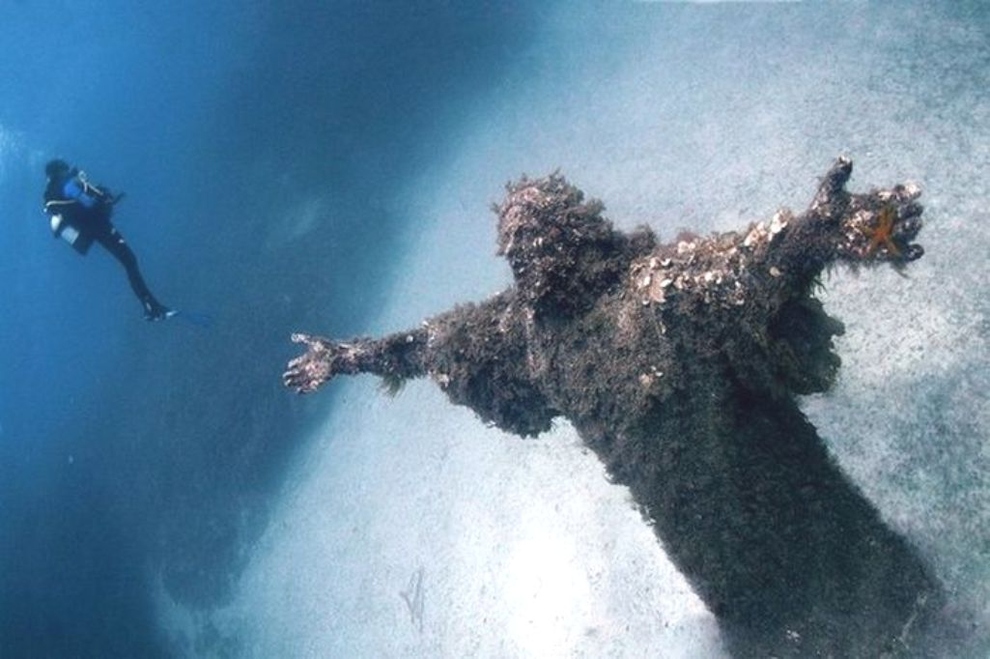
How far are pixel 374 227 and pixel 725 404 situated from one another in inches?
509

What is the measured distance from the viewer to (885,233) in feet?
11.3

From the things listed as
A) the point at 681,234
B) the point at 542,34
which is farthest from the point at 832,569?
the point at 542,34

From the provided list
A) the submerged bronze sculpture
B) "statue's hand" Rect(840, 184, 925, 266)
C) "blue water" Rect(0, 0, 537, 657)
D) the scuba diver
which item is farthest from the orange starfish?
the scuba diver

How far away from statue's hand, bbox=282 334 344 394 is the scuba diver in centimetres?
1007

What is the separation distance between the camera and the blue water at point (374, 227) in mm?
6398

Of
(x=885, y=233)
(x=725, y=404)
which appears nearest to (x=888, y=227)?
(x=885, y=233)

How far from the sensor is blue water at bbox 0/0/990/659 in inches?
252

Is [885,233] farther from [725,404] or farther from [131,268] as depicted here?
[131,268]

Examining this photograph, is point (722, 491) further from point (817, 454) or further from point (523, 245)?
point (523, 245)

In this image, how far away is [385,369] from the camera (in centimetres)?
599

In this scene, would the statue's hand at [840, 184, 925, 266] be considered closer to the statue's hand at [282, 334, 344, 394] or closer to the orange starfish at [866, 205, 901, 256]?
the orange starfish at [866, 205, 901, 256]

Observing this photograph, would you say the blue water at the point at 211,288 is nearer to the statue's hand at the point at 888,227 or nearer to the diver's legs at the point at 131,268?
the diver's legs at the point at 131,268

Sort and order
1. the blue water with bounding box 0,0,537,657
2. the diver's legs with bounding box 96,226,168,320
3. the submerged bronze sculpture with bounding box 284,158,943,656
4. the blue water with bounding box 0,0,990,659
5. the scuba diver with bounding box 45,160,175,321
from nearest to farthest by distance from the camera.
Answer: the submerged bronze sculpture with bounding box 284,158,943,656 < the blue water with bounding box 0,0,990,659 < the scuba diver with bounding box 45,160,175,321 < the diver's legs with bounding box 96,226,168,320 < the blue water with bounding box 0,0,537,657

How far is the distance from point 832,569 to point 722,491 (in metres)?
0.98
